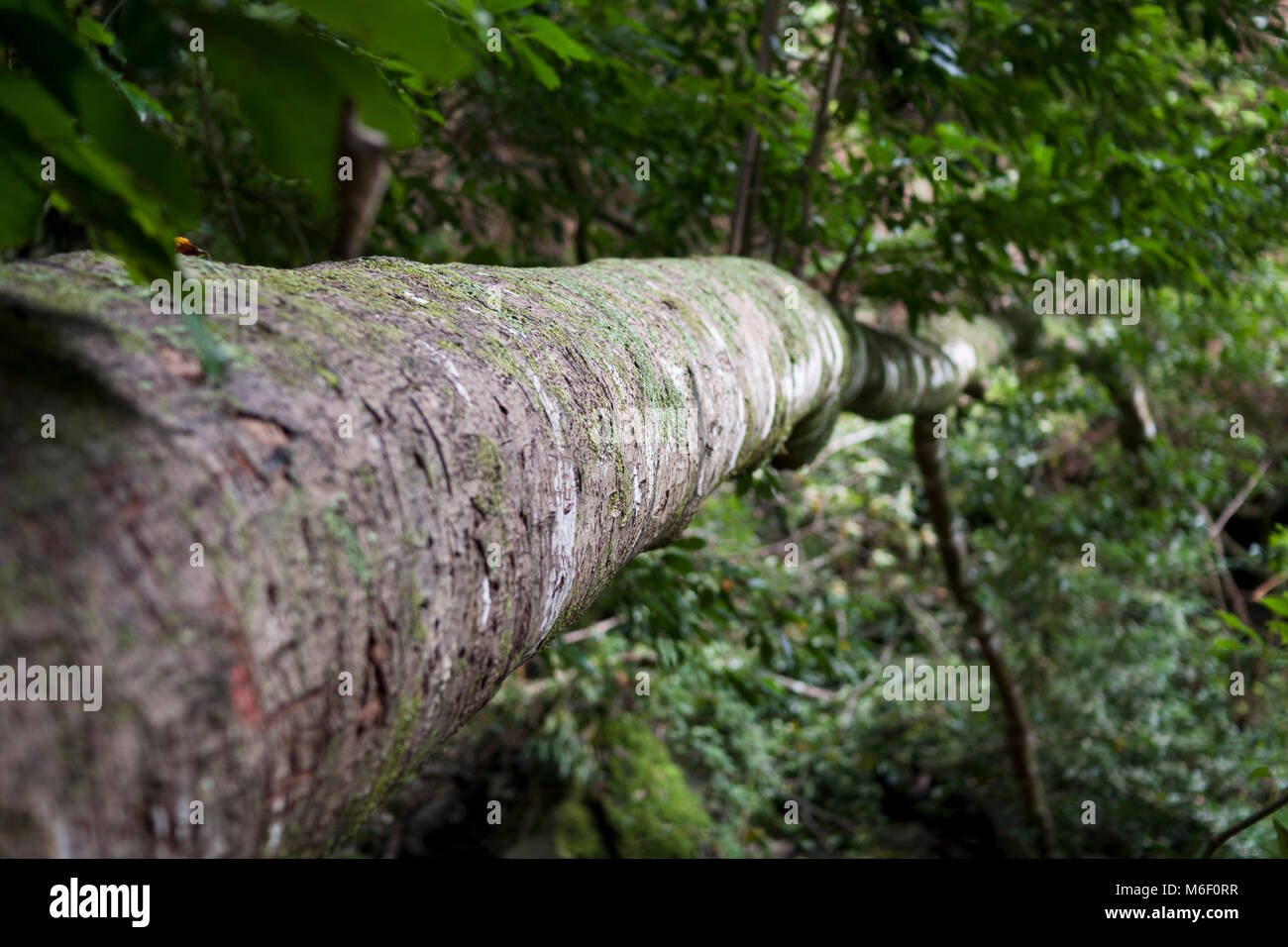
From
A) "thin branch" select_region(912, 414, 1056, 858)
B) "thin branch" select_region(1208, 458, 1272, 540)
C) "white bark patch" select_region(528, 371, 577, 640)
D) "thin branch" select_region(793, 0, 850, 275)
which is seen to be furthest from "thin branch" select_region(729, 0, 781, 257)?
"thin branch" select_region(1208, 458, 1272, 540)

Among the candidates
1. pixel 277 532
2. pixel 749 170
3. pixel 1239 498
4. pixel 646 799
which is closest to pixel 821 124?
pixel 749 170

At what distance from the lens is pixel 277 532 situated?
427 mm

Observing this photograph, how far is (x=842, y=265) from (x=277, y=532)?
2.07m

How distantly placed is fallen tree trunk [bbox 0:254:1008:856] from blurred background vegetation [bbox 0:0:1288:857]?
78 mm

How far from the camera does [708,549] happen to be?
4336 mm

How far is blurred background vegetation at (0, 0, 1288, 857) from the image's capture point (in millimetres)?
432

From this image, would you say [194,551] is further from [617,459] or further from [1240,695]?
[1240,695]

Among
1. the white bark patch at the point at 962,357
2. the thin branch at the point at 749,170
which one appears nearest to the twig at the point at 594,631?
the white bark patch at the point at 962,357

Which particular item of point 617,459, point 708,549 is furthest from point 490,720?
point 617,459

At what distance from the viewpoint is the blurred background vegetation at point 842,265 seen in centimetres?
43

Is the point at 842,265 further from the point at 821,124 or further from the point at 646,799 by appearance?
the point at 646,799

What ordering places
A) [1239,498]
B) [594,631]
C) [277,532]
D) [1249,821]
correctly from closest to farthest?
[277,532] < [1249,821] < [594,631] < [1239,498]
